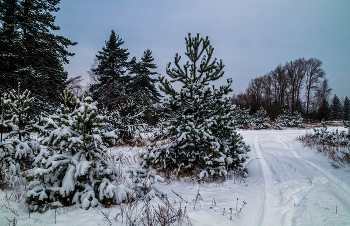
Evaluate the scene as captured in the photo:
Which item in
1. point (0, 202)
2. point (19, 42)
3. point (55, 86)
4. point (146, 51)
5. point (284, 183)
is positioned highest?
point (146, 51)

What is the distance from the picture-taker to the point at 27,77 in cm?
1066

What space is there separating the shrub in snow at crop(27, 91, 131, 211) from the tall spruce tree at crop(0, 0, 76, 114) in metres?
10.6

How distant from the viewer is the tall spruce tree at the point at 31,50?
1029cm

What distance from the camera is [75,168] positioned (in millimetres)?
2779

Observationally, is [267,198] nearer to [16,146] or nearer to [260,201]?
[260,201]

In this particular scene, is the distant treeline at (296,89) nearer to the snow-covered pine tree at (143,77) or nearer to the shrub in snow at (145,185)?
the snow-covered pine tree at (143,77)

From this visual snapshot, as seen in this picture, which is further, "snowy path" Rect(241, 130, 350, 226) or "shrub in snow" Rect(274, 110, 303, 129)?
"shrub in snow" Rect(274, 110, 303, 129)

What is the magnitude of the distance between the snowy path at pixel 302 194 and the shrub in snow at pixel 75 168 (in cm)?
269

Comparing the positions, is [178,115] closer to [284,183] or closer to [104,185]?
[104,185]

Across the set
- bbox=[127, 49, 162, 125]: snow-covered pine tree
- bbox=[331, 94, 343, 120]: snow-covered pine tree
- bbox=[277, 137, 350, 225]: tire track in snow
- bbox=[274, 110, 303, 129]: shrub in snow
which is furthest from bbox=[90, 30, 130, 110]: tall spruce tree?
bbox=[331, 94, 343, 120]: snow-covered pine tree

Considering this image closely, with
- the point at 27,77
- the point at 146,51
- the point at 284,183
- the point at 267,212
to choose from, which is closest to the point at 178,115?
the point at 267,212

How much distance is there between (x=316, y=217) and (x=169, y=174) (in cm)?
317

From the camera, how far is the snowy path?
8.96 feet

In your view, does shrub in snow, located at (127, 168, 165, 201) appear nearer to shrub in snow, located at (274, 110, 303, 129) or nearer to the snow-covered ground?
the snow-covered ground
